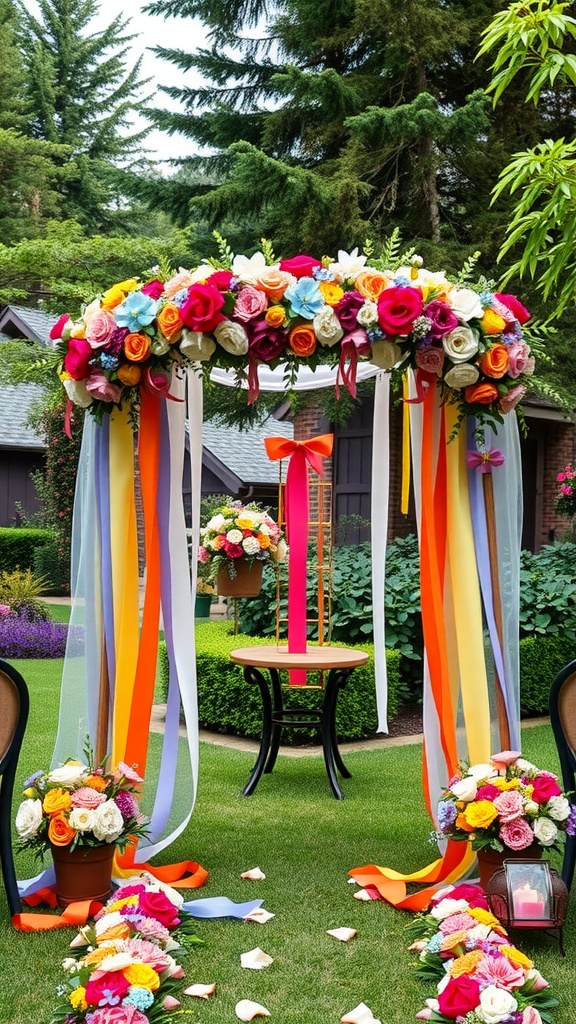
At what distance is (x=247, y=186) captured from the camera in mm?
11242

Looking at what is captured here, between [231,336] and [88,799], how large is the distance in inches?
78.1

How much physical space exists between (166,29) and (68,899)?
12528 mm

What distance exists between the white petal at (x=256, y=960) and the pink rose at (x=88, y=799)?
0.83 metres

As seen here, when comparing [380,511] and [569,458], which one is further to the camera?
[569,458]

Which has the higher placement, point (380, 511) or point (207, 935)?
point (380, 511)

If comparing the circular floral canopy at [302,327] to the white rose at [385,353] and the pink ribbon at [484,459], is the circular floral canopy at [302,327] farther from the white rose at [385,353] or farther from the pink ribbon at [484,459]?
the pink ribbon at [484,459]

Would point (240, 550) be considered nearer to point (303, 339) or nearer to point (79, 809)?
point (303, 339)

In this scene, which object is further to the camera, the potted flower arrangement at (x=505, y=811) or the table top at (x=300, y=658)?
the table top at (x=300, y=658)

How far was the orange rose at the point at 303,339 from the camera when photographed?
4.17 metres

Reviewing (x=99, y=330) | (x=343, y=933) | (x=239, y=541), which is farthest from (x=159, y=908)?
(x=239, y=541)

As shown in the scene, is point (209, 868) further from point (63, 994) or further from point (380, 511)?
point (380, 511)

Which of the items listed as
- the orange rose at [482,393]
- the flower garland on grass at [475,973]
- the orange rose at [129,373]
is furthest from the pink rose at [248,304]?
the flower garland on grass at [475,973]

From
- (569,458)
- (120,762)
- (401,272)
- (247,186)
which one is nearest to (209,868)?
(120,762)

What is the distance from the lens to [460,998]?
9.80ft
